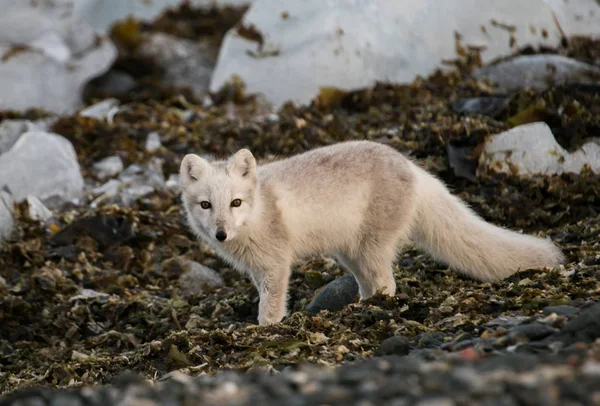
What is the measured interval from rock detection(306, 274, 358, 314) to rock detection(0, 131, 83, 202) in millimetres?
3105

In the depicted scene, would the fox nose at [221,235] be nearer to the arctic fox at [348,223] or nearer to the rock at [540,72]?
the arctic fox at [348,223]

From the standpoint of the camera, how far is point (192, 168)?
207 inches

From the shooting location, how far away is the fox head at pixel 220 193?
501 cm

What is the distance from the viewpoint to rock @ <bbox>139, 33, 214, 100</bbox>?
1123 cm

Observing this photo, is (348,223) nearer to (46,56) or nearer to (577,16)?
(577,16)

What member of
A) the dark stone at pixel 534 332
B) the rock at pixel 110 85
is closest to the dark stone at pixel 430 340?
the dark stone at pixel 534 332

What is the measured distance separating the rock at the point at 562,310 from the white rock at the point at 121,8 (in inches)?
413

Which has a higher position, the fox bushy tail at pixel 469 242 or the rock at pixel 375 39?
the rock at pixel 375 39

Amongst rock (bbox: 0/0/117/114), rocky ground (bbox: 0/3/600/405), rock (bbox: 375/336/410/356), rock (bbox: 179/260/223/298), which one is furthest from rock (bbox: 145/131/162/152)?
rock (bbox: 375/336/410/356)

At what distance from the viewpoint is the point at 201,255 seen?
6.68 m

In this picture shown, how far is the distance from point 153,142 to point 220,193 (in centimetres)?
351

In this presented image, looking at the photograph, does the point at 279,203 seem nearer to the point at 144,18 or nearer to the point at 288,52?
the point at 288,52

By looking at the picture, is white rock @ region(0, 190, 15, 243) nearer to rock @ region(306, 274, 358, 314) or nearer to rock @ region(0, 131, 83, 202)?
rock @ region(0, 131, 83, 202)

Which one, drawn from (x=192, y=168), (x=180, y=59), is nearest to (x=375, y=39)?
(x=180, y=59)
